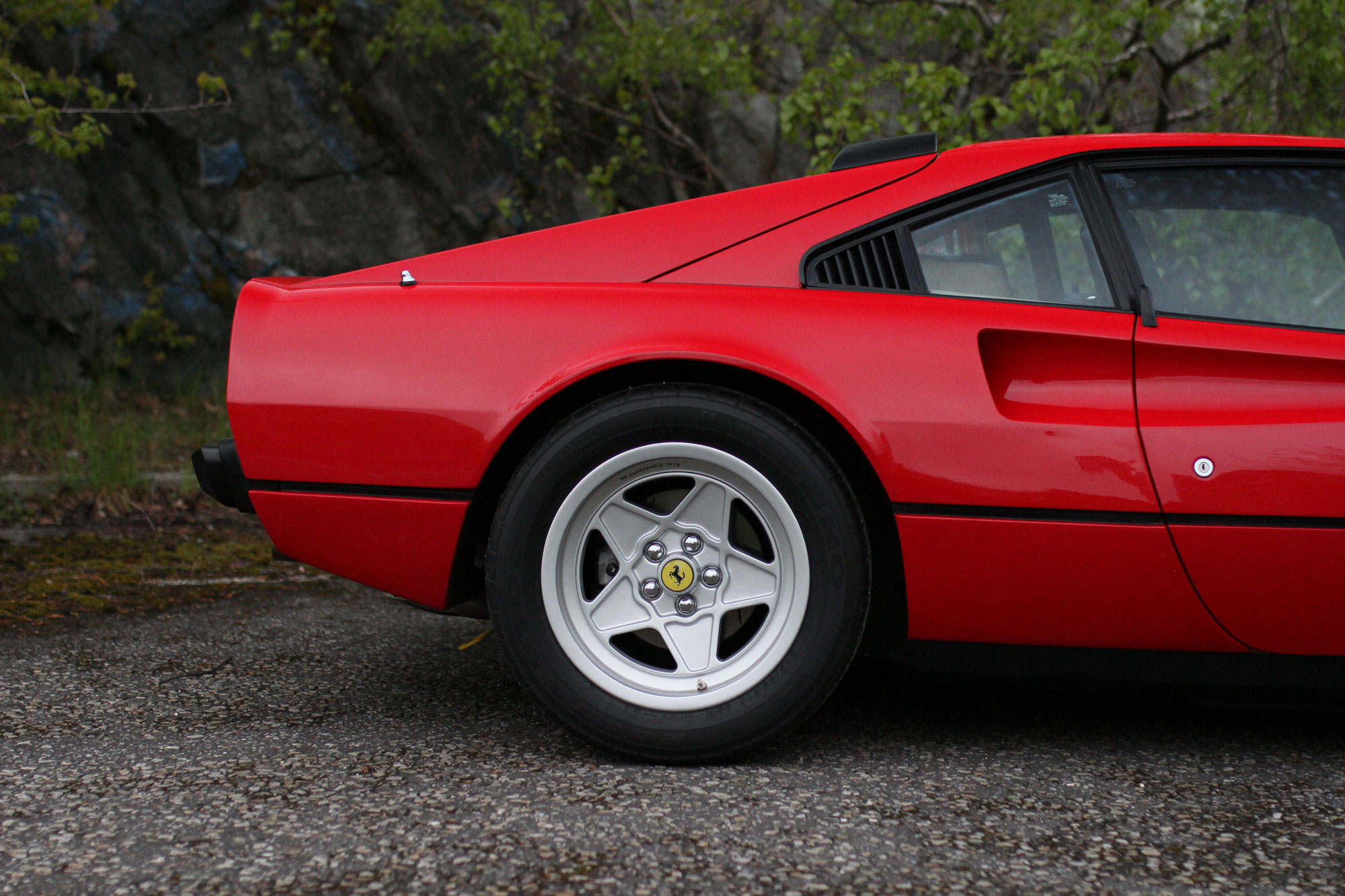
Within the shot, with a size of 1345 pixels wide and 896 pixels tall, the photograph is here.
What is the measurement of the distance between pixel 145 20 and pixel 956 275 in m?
7.28

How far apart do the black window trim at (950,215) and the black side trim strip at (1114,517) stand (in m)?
0.44

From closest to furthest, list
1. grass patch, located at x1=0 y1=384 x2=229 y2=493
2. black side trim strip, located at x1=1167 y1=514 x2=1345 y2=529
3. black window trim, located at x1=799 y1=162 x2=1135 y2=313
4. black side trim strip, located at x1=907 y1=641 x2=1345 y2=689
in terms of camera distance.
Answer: black side trim strip, located at x1=1167 y1=514 x2=1345 y2=529 < black side trim strip, located at x1=907 y1=641 x2=1345 y2=689 < black window trim, located at x1=799 y1=162 x2=1135 y2=313 < grass patch, located at x1=0 y1=384 x2=229 y2=493

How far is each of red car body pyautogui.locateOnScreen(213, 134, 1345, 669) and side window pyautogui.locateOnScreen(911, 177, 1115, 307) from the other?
5 cm

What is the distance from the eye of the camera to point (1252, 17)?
5.18 meters

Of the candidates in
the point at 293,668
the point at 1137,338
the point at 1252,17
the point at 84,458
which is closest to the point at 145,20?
the point at 84,458

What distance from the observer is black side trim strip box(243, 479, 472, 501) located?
198cm

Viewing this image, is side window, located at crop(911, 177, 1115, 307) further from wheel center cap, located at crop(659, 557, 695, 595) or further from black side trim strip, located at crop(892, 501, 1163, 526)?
wheel center cap, located at crop(659, 557, 695, 595)

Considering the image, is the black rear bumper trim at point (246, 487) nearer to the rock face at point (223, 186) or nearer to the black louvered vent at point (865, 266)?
the black louvered vent at point (865, 266)

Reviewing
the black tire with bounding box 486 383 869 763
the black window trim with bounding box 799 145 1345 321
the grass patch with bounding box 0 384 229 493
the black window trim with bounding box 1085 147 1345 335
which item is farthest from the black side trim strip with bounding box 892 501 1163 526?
the grass patch with bounding box 0 384 229 493

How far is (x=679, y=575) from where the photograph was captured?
1984mm

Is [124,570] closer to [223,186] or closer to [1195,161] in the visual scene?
[1195,161]

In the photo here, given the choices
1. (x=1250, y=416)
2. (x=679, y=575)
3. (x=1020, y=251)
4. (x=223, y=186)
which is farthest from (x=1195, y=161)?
(x=223, y=186)

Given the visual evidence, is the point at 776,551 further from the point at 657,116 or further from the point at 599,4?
the point at 657,116

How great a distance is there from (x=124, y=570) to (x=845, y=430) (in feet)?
9.49
